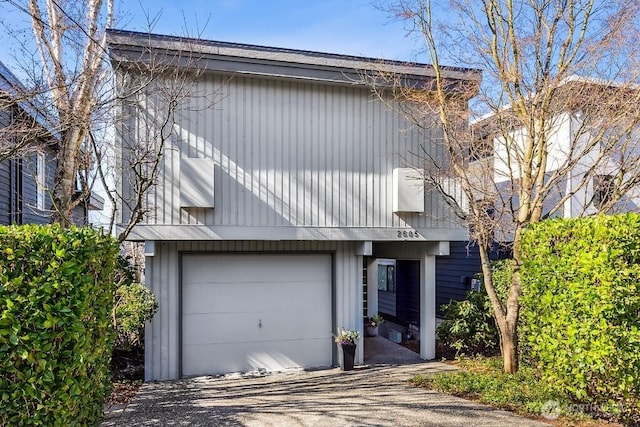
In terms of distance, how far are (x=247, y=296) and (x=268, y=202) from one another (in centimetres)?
188

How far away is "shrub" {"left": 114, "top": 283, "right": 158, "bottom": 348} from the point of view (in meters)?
7.22

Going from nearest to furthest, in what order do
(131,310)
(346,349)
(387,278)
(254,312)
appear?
(131,310), (346,349), (254,312), (387,278)

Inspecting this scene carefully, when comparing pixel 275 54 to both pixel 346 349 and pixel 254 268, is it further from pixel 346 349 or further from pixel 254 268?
pixel 346 349

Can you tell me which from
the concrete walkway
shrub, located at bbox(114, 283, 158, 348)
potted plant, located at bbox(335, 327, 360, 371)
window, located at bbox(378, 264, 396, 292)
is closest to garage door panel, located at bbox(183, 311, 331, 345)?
potted plant, located at bbox(335, 327, 360, 371)

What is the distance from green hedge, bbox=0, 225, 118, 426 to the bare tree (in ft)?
20.0

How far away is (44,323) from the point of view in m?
3.32

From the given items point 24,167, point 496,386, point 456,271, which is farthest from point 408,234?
point 24,167

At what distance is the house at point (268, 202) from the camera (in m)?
7.75

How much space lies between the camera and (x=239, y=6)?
26.4ft

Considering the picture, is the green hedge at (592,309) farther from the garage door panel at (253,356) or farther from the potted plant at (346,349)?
the garage door panel at (253,356)

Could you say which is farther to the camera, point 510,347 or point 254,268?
point 254,268

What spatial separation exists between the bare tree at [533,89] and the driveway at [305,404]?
220cm

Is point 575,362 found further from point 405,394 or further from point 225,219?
point 225,219

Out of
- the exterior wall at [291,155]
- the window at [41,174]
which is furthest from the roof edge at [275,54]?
the window at [41,174]
